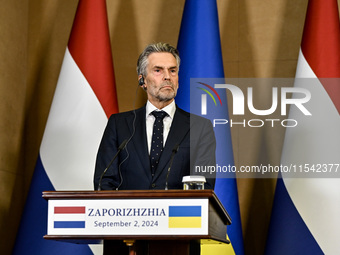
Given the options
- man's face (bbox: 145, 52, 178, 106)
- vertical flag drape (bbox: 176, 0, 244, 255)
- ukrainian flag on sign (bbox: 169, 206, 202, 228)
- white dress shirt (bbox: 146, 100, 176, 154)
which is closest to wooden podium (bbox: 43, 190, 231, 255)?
ukrainian flag on sign (bbox: 169, 206, 202, 228)

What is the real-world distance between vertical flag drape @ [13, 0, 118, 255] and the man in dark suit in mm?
1002

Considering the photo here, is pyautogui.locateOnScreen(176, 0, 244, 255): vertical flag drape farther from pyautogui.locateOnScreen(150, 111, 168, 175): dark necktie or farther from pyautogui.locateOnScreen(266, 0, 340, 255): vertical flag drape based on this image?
pyautogui.locateOnScreen(150, 111, 168, 175): dark necktie

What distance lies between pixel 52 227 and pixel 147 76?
1.07 m

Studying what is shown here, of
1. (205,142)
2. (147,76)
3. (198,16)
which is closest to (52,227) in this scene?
(205,142)

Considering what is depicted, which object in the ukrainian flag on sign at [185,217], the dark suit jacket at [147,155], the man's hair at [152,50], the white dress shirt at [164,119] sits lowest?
the ukrainian flag on sign at [185,217]

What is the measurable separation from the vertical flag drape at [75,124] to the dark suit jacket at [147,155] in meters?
1.05

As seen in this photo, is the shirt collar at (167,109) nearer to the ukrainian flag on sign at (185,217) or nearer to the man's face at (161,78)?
the man's face at (161,78)

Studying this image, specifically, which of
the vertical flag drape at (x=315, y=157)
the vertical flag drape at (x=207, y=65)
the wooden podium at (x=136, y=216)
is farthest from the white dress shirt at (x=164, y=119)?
the vertical flag drape at (x=315, y=157)

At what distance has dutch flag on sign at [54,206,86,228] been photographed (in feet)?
6.19

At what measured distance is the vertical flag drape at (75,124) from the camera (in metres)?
3.55

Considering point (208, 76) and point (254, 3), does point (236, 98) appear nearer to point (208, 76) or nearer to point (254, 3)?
point (208, 76)

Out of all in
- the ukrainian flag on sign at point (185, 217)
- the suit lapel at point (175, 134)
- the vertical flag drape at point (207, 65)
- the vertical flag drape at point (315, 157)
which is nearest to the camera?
the ukrainian flag on sign at point (185, 217)

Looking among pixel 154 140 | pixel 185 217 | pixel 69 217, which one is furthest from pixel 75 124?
pixel 185 217

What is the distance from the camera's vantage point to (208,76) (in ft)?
12.2
